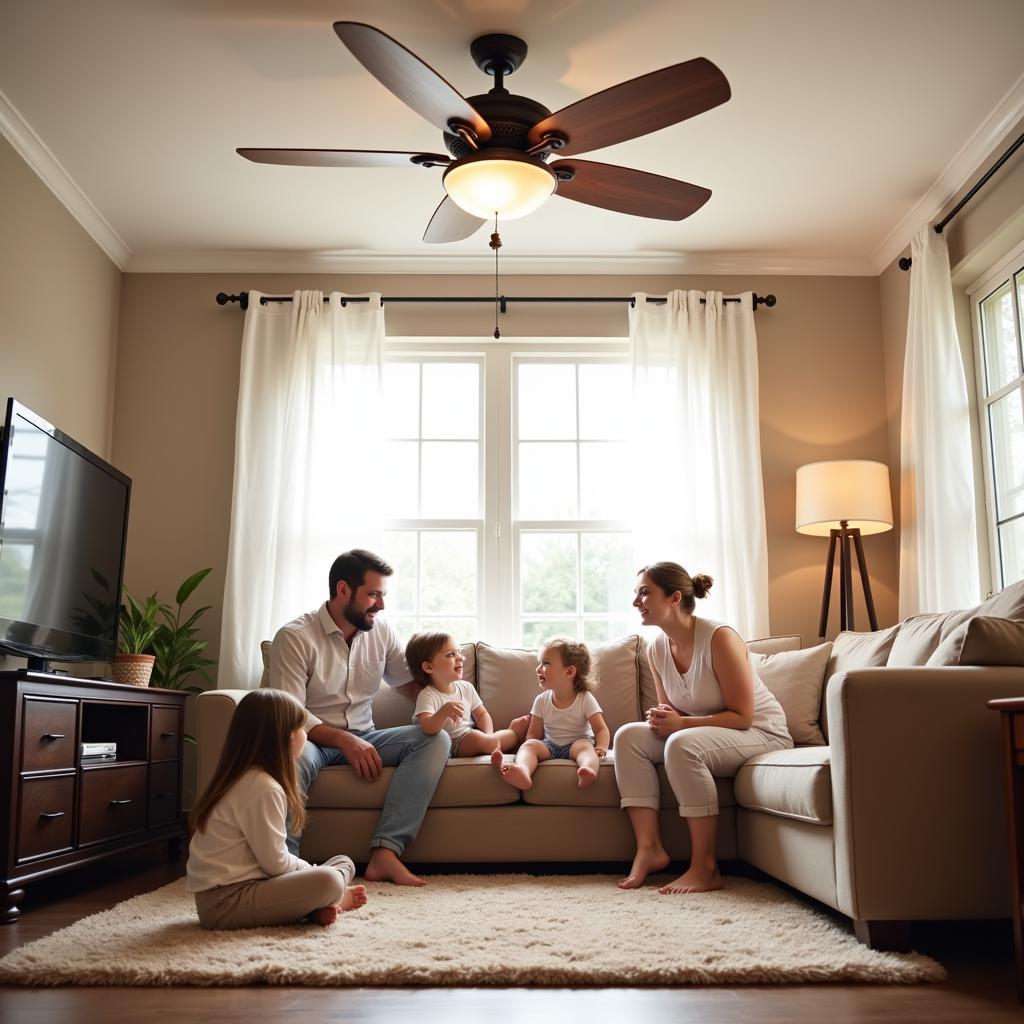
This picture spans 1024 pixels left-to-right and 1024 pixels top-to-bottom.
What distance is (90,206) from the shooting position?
436 centimetres

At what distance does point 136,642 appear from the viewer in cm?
407

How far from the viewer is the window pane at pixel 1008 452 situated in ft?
12.8

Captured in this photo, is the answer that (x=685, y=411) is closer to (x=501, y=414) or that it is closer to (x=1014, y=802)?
(x=501, y=414)

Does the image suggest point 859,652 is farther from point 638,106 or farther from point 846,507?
point 638,106

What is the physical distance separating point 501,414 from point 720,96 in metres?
2.45

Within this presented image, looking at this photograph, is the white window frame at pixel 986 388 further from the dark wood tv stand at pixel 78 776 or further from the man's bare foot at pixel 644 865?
the dark wood tv stand at pixel 78 776

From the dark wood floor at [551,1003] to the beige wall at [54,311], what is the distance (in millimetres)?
2486

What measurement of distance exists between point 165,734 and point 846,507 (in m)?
2.86

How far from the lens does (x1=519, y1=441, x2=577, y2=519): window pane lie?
16.0 ft

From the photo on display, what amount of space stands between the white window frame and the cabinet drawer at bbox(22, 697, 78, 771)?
11.3 ft

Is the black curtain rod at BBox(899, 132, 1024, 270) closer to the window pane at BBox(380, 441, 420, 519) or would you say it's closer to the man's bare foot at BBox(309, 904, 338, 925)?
the window pane at BBox(380, 441, 420, 519)

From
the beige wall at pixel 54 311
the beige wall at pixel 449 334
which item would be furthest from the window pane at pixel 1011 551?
the beige wall at pixel 54 311

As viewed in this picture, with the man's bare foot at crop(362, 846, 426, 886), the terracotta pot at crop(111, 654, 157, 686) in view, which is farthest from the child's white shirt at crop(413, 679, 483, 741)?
the terracotta pot at crop(111, 654, 157, 686)

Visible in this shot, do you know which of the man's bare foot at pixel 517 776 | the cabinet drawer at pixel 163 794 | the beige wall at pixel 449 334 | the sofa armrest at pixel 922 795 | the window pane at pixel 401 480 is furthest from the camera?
the window pane at pixel 401 480
